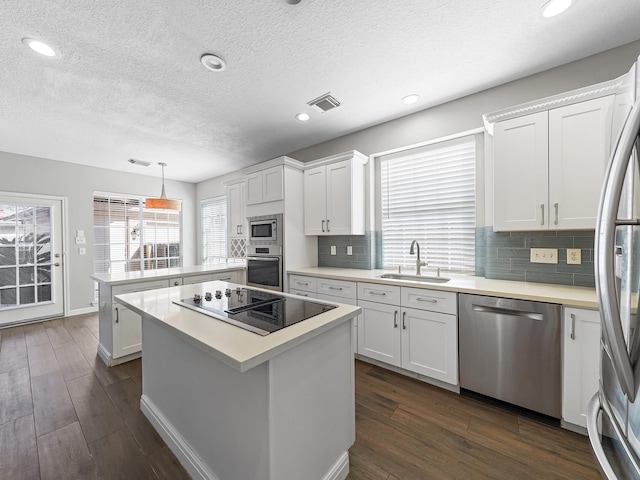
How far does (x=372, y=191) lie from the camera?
3.34 m

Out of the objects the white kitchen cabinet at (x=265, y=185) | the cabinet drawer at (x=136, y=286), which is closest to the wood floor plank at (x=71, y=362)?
the cabinet drawer at (x=136, y=286)

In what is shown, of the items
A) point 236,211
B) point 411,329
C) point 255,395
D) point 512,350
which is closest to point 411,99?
point 411,329

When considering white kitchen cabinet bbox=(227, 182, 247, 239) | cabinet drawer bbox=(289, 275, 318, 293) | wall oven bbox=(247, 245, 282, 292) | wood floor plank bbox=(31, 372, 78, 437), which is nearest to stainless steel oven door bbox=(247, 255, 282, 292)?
wall oven bbox=(247, 245, 282, 292)

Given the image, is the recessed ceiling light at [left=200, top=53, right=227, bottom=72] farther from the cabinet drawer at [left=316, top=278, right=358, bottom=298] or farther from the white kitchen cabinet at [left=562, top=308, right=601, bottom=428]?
the white kitchen cabinet at [left=562, top=308, right=601, bottom=428]

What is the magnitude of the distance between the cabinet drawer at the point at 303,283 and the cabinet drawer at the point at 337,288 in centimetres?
8

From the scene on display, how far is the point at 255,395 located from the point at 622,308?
1291 millimetres

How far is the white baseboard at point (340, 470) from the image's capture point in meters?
1.34

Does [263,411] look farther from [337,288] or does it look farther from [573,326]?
[573,326]

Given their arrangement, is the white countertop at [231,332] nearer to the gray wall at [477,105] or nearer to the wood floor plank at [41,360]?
the wood floor plank at [41,360]

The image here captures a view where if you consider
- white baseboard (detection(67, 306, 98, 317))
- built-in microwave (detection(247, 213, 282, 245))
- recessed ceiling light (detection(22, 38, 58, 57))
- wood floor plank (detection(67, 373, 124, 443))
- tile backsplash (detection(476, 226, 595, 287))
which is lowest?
wood floor plank (detection(67, 373, 124, 443))

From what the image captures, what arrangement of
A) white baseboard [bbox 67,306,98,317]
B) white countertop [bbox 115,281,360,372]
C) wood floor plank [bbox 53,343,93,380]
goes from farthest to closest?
white baseboard [bbox 67,306,98,317] < wood floor plank [bbox 53,343,93,380] < white countertop [bbox 115,281,360,372]

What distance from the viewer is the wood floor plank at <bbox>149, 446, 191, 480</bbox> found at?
144cm

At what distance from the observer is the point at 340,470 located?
139 cm

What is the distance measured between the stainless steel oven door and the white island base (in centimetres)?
178
